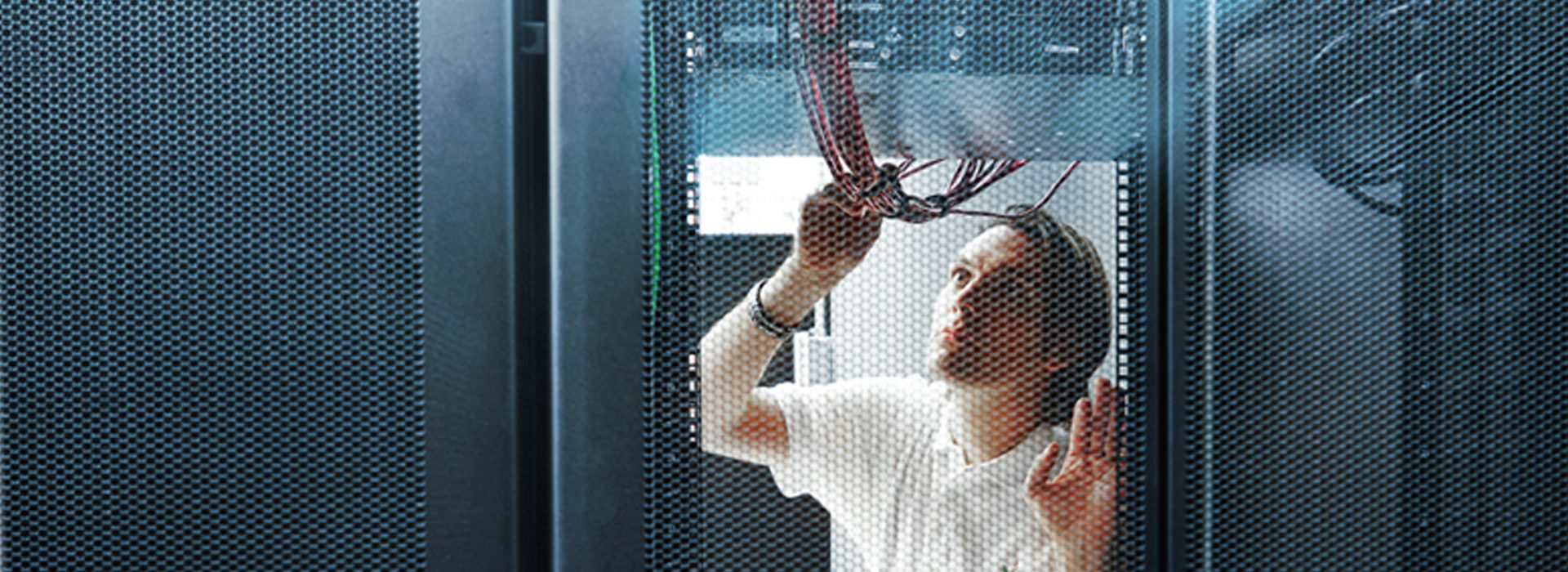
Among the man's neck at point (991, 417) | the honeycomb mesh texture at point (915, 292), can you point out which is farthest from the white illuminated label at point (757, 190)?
the man's neck at point (991, 417)

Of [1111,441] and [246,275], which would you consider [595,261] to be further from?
[1111,441]

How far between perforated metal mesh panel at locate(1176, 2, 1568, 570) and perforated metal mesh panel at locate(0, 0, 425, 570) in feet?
1.20

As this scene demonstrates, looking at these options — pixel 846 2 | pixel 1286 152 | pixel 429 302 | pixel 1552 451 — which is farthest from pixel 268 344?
pixel 1552 451

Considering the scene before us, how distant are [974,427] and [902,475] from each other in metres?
0.04

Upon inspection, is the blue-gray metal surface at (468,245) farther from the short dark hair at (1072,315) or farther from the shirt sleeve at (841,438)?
the short dark hair at (1072,315)

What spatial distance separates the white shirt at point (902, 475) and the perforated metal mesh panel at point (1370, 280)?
0.27ft

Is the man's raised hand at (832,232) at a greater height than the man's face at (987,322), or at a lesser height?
greater

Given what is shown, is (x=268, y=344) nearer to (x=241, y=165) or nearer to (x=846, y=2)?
(x=241, y=165)

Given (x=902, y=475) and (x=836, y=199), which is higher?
(x=836, y=199)

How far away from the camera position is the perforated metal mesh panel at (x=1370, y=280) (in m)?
0.52

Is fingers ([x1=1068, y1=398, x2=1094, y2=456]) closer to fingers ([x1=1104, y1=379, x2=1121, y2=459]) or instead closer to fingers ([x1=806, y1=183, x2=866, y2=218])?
fingers ([x1=1104, y1=379, x2=1121, y2=459])

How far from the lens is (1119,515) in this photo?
54cm

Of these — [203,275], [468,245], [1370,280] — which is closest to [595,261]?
[468,245]

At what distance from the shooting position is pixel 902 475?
0.54m
